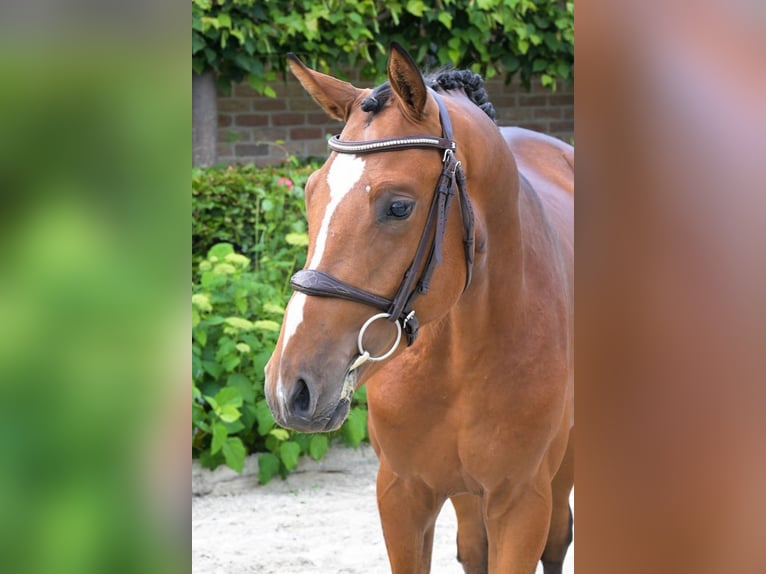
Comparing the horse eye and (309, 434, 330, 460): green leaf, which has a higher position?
the horse eye

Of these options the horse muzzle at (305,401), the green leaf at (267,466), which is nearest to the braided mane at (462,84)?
the horse muzzle at (305,401)

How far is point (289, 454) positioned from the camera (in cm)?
467

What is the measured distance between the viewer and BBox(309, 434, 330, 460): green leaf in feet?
15.4

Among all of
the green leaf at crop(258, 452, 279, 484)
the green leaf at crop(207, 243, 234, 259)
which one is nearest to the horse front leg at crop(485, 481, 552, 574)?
the green leaf at crop(258, 452, 279, 484)

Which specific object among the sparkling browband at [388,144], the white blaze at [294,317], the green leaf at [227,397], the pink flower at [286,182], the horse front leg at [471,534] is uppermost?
the pink flower at [286,182]

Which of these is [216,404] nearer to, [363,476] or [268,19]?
[363,476]

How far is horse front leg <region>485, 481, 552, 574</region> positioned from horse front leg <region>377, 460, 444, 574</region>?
151 mm

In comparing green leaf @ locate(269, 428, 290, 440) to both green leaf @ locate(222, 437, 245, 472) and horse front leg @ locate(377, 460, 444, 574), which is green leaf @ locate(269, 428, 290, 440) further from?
horse front leg @ locate(377, 460, 444, 574)

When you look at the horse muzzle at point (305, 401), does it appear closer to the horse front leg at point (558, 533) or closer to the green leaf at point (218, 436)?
the horse front leg at point (558, 533)

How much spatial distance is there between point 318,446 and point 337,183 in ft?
10.0

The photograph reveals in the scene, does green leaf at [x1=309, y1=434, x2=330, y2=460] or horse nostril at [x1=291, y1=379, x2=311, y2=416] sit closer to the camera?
horse nostril at [x1=291, y1=379, x2=311, y2=416]

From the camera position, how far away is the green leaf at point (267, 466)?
185 inches
